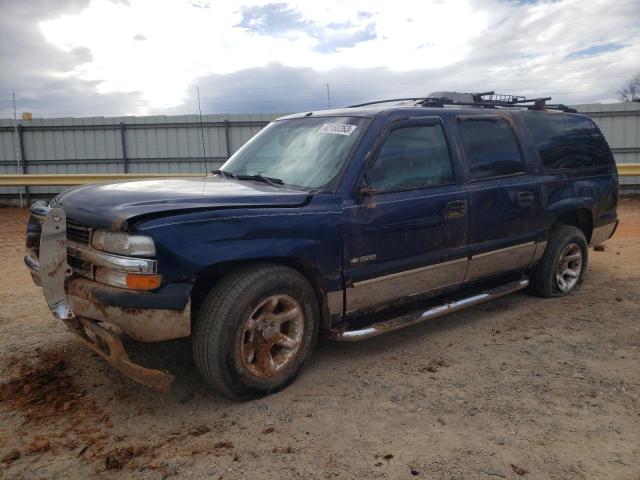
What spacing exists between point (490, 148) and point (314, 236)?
2.06 metres

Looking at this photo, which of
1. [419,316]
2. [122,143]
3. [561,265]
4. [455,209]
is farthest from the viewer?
[122,143]

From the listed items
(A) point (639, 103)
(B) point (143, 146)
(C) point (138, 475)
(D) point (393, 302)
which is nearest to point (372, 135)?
(D) point (393, 302)

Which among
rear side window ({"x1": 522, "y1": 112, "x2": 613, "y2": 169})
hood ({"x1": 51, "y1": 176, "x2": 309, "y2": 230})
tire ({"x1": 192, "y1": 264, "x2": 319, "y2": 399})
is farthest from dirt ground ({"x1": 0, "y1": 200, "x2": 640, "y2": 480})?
rear side window ({"x1": 522, "y1": 112, "x2": 613, "y2": 169})

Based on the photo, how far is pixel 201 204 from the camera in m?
3.14

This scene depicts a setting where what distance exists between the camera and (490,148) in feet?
Answer: 15.4

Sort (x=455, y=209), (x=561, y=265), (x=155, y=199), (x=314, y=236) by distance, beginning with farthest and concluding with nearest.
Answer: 1. (x=561, y=265)
2. (x=455, y=209)
3. (x=314, y=236)
4. (x=155, y=199)

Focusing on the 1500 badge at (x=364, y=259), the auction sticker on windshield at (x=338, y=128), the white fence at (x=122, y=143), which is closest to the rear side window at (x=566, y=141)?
the auction sticker on windshield at (x=338, y=128)

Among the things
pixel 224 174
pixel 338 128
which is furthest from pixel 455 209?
pixel 224 174

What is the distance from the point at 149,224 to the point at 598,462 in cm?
259

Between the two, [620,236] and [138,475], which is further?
[620,236]

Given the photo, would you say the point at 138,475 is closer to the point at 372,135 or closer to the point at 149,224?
the point at 149,224

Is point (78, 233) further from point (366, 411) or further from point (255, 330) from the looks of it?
point (366, 411)

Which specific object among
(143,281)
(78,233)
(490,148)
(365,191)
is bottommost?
(143,281)

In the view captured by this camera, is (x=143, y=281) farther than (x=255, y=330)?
No
